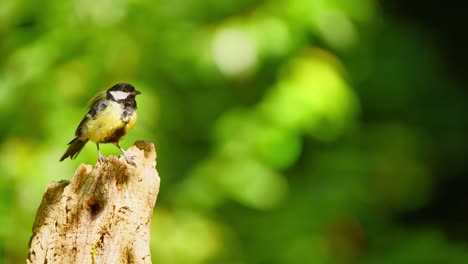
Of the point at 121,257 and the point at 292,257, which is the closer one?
the point at 121,257

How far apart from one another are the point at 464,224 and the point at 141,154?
379 cm

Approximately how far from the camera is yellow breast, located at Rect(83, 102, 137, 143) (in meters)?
2.62

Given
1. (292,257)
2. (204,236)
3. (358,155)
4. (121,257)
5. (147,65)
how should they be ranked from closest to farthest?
1. (121,257)
2. (147,65)
3. (204,236)
4. (292,257)
5. (358,155)

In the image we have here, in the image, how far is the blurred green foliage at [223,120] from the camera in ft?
12.0

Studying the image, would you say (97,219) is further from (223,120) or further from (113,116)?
(223,120)

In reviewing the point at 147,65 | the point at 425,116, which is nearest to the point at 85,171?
the point at 147,65

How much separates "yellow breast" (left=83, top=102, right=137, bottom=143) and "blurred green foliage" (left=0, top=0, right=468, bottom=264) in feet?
3.03

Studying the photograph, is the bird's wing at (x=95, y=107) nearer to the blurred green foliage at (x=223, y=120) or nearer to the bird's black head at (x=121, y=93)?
the bird's black head at (x=121, y=93)

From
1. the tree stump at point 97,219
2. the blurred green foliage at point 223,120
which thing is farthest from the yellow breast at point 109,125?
the blurred green foliage at point 223,120

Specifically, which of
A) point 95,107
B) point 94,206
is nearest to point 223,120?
point 95,107

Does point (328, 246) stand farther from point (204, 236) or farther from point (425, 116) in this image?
point (425, 116)

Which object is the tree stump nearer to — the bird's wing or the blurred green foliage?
the bird's wing

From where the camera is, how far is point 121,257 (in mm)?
2191

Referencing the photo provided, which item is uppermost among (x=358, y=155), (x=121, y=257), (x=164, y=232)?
(x=358, y=155)
